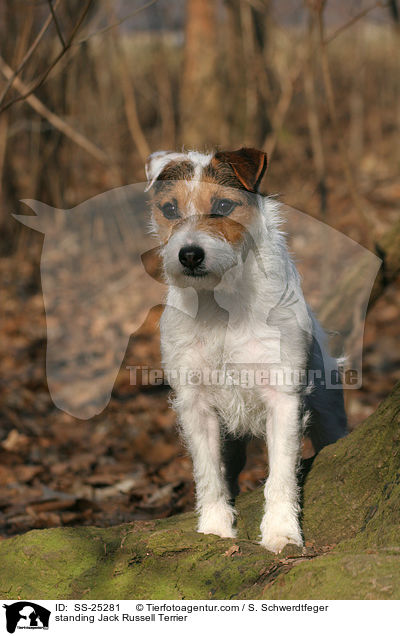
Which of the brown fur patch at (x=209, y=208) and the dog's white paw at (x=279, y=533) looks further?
the brown fur patch at (x=209, y=208)

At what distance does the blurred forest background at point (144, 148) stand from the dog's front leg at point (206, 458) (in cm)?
102

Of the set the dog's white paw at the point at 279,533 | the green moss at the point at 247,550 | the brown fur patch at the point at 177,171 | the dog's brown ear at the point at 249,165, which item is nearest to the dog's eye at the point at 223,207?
the dog's brown ear at the point at 249,165

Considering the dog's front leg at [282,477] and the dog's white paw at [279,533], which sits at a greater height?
the dog's front leg at [282,477]

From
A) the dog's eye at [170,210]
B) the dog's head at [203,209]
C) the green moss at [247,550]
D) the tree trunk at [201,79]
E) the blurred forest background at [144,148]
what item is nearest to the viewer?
the green moss at [247,550]

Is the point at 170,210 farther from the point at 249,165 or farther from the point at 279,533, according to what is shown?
the point at 279,533

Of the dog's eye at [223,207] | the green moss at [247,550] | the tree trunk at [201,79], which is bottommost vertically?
the green moss at [247,550]

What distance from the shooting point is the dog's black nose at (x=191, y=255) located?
3129 millimetres

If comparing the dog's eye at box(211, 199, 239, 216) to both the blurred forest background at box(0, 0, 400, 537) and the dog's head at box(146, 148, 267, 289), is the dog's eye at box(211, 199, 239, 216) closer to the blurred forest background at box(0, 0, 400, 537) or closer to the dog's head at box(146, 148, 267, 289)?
the dog's head at box(146, 148, 267, 289)

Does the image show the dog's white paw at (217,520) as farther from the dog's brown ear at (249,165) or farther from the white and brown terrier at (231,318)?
the dog's brown ear at (249,165)

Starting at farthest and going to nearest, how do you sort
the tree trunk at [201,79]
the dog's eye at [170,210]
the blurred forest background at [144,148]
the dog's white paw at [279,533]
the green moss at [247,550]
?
1. the tree trunk at [201,79]
2. the blurred forest background at [144,148]
3. the dog's eye at [170,210]
4. the dog's white paw at [279,533]
5. the green moss at [247,550]

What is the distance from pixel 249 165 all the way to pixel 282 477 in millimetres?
1642

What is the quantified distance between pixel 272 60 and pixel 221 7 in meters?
1.97

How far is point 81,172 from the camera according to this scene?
12492 millimetres
